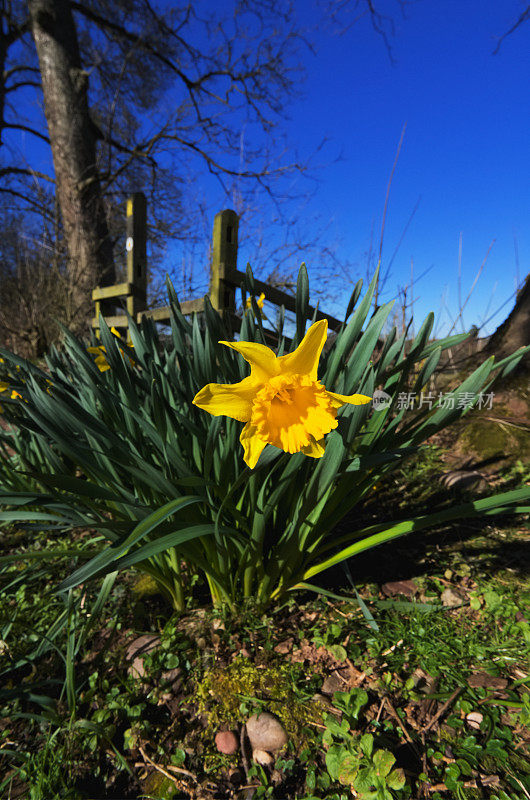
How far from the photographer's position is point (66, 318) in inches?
207

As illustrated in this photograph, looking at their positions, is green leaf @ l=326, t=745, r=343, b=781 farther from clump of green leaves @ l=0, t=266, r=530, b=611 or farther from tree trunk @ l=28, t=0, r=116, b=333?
tree trunk @ l=28, t=0, r=116, b=333

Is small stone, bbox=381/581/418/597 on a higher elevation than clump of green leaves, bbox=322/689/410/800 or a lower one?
higher

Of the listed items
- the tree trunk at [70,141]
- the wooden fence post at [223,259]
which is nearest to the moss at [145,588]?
the wooden fence post at [223,259]

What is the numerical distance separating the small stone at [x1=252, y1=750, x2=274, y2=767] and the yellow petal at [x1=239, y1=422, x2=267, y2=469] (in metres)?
0.66

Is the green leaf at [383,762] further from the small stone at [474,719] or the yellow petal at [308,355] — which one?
the yellow petal at [308,355]

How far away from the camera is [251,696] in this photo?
3.00 ft

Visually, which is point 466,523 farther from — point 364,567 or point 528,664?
point 528,664

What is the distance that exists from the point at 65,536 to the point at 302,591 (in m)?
1.21

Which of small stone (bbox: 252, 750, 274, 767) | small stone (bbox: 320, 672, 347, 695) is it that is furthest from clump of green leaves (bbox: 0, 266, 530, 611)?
small stone (bbox: 252, 750, 274, 767)

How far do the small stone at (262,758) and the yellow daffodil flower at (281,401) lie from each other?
2.17ft

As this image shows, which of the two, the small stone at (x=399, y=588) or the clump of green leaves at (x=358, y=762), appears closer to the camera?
the clump of green leaves at (x=358, y=762)

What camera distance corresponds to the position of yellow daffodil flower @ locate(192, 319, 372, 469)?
2.22 ft

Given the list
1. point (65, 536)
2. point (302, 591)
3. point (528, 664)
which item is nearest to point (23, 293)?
point (65, 536)

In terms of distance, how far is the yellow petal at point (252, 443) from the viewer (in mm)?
690
